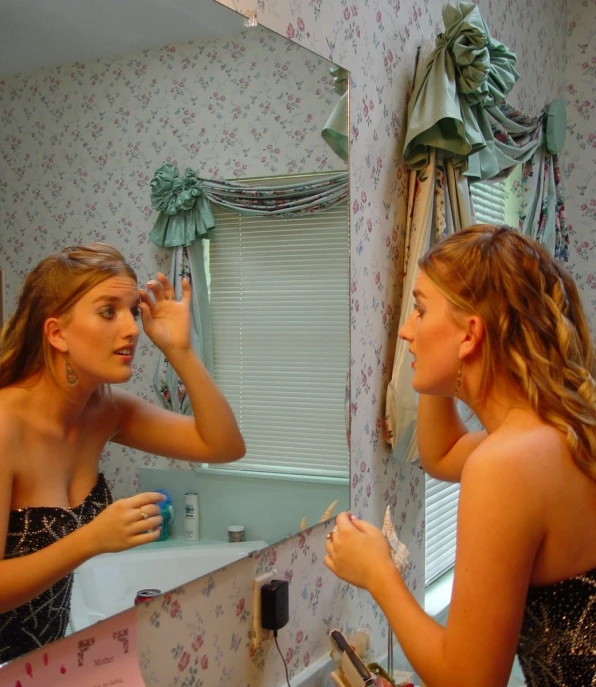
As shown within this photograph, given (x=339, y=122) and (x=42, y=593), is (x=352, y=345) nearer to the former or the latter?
(x=339, y=122)

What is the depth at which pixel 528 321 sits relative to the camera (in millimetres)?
988

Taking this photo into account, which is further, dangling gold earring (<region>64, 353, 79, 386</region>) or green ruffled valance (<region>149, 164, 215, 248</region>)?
green ruffled valance (<region>149, 164, 215, 248</region>)

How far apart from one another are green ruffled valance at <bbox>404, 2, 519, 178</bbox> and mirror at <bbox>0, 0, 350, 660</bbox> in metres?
0.30

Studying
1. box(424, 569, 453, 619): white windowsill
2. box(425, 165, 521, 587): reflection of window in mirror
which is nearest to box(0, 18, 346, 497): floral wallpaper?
box(425, 165, 521, 587): reflection of window in mirror

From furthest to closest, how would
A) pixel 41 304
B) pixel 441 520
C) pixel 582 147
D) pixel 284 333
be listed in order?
pixel 582 147, pixel 441 520, pixel 284 333, pixel 41 304

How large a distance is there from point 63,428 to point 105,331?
13cm

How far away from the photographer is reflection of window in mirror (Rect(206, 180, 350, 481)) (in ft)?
3.79

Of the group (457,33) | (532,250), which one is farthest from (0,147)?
(457,33)

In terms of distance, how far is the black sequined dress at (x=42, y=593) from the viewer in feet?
2.64

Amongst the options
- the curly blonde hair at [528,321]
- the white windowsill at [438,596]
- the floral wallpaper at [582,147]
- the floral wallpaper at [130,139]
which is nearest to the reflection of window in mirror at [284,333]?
the floral wallpaper at [130,139]

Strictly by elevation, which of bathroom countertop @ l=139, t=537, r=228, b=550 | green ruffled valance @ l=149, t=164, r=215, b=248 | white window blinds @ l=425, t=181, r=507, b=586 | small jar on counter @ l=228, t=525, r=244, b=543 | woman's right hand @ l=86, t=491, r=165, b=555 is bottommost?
white window blinds @ l=425, t=181, r=507, b=586

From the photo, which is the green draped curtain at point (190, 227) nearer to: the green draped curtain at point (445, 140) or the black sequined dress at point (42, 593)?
the black sequined dress at point (42, 593)

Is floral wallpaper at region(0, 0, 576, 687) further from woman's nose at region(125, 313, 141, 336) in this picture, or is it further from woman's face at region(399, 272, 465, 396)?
woman's face at region(399, 272, 465, 396)

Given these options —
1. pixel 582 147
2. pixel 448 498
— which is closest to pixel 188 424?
pixel 448 498
